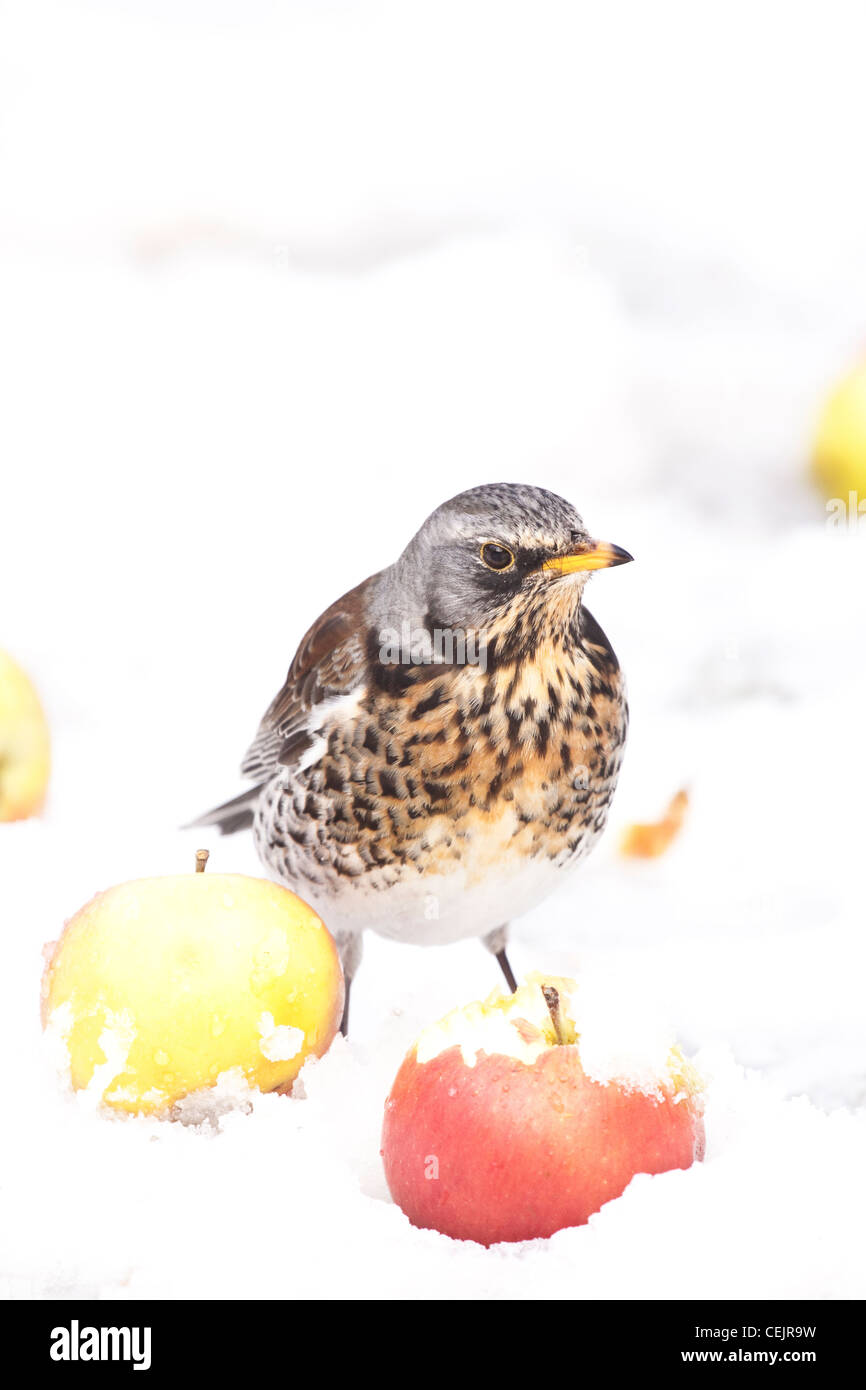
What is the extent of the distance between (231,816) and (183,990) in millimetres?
691

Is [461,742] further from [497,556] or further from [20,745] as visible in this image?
[20,745]

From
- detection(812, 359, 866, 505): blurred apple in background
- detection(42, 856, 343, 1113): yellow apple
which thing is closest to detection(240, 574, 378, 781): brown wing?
detection(42, 856, 343, 1113): yellow apple

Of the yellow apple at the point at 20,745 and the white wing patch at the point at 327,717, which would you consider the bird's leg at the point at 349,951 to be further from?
the yellow apple at the point at 20,745

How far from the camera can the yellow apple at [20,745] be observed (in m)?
2.23

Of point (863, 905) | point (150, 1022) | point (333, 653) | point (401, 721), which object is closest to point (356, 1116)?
point (150, 1022)

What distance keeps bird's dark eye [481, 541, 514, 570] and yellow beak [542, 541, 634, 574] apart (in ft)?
0.12

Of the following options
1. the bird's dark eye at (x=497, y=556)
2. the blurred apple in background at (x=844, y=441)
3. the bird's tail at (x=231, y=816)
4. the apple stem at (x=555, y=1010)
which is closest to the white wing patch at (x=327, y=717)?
the bird's dark eye at (x=497, y=556)

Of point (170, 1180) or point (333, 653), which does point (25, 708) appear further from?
point (170, 1180)

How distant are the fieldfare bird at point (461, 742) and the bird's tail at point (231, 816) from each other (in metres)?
0.30

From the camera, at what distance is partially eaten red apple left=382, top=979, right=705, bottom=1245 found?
45.7 inches

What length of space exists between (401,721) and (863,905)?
899 millimetres

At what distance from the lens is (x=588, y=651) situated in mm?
1618

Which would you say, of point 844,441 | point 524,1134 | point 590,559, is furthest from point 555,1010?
point 844,441

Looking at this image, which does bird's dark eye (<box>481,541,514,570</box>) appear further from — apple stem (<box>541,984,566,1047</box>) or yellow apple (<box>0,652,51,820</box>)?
yellow apple (<box>0,652,51,820</box>)
